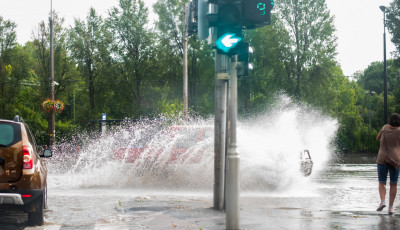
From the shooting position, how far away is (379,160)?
1055cm

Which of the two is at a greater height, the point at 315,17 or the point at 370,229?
the point at 315,17

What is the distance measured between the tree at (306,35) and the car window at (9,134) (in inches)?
1661

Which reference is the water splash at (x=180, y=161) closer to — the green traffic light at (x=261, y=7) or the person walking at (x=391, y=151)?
the person walking at (x=391, y=151)

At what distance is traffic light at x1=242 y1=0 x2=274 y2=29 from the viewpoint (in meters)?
7.97

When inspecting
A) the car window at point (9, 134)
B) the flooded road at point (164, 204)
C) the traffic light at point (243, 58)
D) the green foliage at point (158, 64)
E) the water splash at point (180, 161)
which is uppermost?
the green foliage at point (158, 64)

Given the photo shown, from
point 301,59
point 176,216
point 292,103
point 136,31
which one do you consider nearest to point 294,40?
point 301,59

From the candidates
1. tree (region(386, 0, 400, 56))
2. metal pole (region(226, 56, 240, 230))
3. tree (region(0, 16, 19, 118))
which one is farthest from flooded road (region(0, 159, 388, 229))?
tree (region(0, 16, 19, 118))

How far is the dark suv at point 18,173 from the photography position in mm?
8008

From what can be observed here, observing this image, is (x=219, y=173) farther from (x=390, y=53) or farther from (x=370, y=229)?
(x=390, y=53)

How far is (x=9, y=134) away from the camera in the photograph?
8312 mm

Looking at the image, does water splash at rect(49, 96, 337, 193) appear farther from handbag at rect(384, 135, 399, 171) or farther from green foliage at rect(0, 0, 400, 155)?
green foliage at rect(0, 0, 400, 155)

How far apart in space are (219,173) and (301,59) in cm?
4024

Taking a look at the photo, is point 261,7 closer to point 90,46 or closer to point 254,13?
point 254,13

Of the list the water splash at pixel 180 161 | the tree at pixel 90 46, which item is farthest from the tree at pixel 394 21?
the water splash at pixel 180 161
